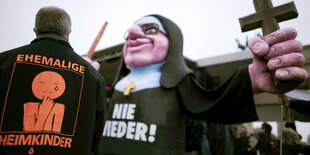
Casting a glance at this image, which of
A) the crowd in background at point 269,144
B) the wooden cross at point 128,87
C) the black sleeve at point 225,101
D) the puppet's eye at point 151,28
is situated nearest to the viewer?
the black sleeve at point 225,101

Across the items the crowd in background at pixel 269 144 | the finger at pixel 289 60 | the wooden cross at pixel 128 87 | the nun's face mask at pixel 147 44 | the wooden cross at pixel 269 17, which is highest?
the nun's face mask at pixel 147 44

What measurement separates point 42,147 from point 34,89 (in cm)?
30

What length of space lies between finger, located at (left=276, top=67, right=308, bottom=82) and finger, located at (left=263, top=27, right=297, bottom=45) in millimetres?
→ 185

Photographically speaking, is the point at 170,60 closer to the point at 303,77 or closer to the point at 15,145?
the point at 303,77

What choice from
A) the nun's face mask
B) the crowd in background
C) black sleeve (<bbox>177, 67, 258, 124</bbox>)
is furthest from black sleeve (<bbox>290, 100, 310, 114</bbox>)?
the nun's face mask

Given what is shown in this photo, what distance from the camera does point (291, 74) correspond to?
1.22 m

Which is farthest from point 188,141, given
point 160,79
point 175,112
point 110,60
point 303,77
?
point 110,60

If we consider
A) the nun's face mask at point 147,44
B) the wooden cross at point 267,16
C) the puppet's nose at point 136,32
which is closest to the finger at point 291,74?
the wooden cross at point 267,16

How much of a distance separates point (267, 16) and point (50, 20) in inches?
53.2

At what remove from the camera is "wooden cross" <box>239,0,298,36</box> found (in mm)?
1354

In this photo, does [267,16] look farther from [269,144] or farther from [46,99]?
[269,144]

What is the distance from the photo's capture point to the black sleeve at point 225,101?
1593 mm

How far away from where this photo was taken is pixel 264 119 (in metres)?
9.41

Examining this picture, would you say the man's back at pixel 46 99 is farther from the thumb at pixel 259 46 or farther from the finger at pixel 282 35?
the finger at pixel 282 35
